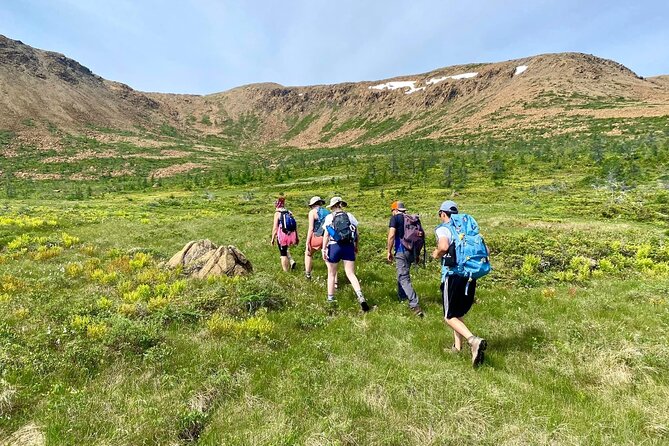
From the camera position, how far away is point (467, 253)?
611 cm

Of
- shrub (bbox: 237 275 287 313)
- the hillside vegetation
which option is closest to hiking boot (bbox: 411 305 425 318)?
the hillside vegetation

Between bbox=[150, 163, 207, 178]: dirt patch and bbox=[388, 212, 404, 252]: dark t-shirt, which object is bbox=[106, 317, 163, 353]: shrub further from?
bbox=[150, 163, 207, 178]: dirt patch

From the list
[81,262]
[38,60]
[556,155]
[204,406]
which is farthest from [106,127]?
[204,406]

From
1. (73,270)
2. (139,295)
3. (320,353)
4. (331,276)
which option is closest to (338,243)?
(331,276)

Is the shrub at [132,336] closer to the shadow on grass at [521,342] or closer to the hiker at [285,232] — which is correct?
the hiker at [285,232]

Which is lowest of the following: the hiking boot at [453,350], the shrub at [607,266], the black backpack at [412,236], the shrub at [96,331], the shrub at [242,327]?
the shrub at [607,266]

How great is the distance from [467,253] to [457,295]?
27.3 inches

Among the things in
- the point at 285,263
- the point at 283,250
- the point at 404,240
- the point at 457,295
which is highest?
the point at 404,240

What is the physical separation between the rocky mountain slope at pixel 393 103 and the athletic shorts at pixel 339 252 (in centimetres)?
9107

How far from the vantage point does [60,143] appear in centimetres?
10938

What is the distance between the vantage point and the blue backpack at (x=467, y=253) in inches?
240

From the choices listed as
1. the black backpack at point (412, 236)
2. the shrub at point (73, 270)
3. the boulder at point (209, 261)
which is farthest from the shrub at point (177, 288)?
the black backpack at point (412, 236)

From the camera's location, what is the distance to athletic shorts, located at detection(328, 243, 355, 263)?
8797mm

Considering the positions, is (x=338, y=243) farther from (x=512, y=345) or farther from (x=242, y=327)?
(x=512, y=345)
